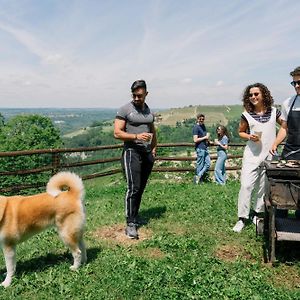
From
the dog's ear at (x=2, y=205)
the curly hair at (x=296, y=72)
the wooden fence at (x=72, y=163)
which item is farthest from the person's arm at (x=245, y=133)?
the wooden fence at (x=72, y=163)

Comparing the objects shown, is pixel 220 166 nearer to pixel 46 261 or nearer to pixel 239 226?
pixel 239 226

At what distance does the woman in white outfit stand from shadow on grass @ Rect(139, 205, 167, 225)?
72.2 inches

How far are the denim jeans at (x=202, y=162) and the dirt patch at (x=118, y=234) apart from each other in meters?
5.29

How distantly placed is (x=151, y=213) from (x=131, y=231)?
1.51m

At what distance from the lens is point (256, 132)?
5496 millimetres

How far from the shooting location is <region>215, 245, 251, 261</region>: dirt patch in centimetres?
492

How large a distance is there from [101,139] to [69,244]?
9248 cm

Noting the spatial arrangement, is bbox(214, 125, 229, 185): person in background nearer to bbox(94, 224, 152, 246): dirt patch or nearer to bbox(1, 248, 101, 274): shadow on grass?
bbox(94, 224, 152, 246): dirt patch

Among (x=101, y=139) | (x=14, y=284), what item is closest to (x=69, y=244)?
(x=14, y=284)

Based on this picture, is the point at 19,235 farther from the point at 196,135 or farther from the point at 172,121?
the point at 172,121

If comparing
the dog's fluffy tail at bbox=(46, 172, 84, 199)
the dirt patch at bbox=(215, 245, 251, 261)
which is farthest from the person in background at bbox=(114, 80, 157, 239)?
the dirt patch at bbox=(215, 245, 251, 261)

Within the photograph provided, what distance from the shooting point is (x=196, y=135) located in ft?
35.9

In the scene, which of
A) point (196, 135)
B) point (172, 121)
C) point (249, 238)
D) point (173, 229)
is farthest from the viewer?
point (172, 121)

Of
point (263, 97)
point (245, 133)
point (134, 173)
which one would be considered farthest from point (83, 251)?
point (263, 97)
